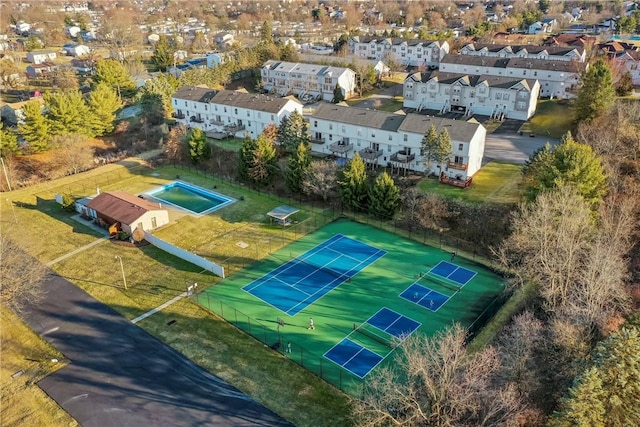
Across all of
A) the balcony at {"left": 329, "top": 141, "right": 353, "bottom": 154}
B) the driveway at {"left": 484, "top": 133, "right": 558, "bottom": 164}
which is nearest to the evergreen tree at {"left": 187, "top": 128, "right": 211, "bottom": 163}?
the balcony at {"left": 329, "top": 141, "right": 353, "bottom": 154}

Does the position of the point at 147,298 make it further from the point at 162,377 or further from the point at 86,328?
the point at 162,377

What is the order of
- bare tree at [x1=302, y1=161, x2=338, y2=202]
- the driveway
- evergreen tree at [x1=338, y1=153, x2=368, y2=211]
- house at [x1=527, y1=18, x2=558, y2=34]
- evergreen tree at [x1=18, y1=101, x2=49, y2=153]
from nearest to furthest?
evergreen tree at [x1=338, y1=153, x2=368, y2=211]
bare tree at [x1=302, y1=161, x2=338, y2=202]
the driveway
evergreen tree at [x1=18, y1=101, x2=49, y2=153]
house at [x1=527, y1=18, x2=558, y2=34]

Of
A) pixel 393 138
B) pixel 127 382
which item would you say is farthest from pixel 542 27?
pixel 127 382

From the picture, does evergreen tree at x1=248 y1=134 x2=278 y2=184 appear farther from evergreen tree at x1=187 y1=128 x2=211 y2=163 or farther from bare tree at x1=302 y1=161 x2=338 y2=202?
evergreen tree at x1=187 y1=128 x2=211 y2=163

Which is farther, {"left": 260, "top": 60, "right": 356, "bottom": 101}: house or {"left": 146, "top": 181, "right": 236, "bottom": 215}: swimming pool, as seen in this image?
{"left": 260, "top": 60, "right": 356, "bottom": 101}: house

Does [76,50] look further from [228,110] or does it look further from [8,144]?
[228,110]

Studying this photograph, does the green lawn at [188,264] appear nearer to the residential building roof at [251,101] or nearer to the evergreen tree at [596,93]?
the residential building roof at [251,101]

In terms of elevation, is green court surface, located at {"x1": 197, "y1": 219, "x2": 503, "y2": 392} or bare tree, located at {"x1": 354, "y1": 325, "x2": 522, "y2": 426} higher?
bare tree, located at {"x1": 354, "y1": 325, "x2": 522, "y2": 426}
